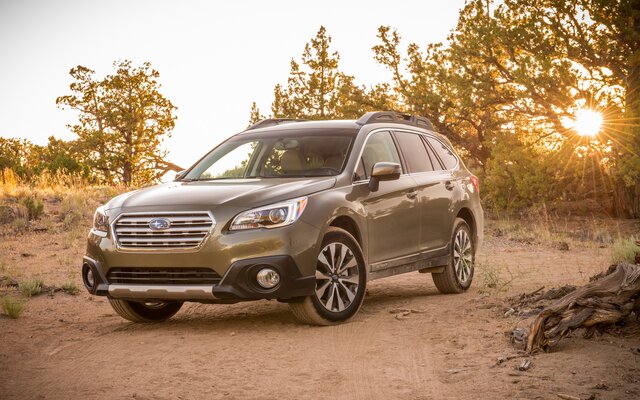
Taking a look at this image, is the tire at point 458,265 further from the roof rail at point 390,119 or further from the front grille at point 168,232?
the front grille at point 168,232

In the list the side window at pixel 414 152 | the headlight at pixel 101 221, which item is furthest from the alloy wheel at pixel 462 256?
the headlight at pixel 101 221

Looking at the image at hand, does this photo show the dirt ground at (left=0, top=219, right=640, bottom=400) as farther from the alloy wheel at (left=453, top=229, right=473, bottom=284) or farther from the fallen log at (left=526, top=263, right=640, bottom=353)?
the alloy wheel at (left=453, top=229, right=473, bottom=284)

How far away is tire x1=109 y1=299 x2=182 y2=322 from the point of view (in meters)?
8.39

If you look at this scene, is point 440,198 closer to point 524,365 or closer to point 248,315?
point 248,315

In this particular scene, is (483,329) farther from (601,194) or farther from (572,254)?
(601,194)

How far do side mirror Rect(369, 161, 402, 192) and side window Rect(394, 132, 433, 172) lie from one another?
1.10 metres

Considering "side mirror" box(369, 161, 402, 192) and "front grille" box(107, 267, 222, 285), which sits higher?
"side mirror" box(369, 161, 402, 192)

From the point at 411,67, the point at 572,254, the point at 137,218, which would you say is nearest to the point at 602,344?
the point at 137,218

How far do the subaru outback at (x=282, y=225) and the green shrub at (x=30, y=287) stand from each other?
10.5 feet

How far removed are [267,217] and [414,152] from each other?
121 inches

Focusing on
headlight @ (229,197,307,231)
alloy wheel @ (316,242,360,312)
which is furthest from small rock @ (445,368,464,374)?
headlight @ (229,197,307,231)

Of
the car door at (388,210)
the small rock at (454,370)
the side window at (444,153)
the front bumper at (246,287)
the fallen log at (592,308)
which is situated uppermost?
the side window at (444,153)

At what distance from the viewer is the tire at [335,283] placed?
25.2 ft

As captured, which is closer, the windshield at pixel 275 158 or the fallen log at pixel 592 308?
the fallen log at pixel 592 308
